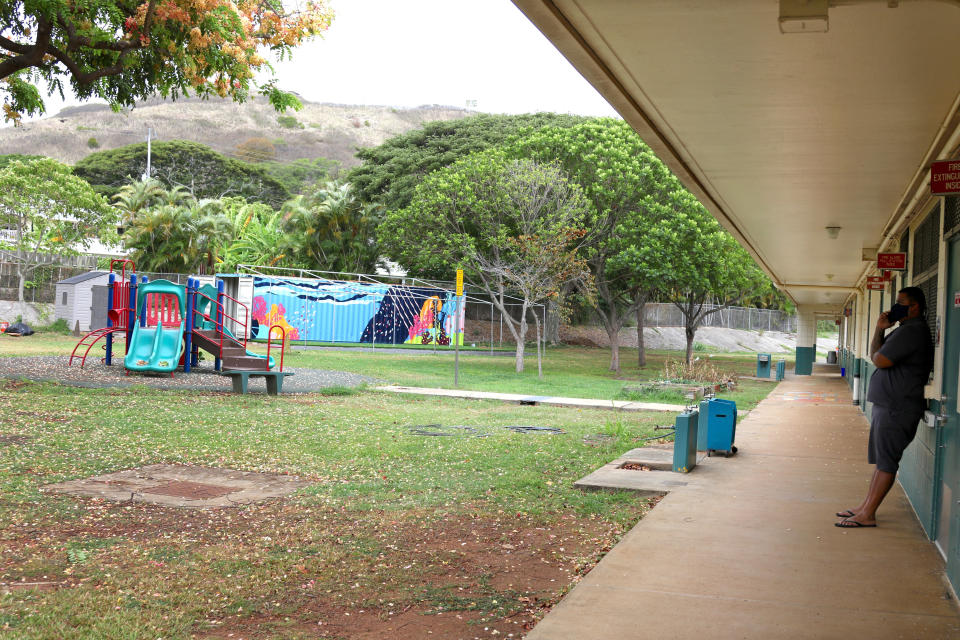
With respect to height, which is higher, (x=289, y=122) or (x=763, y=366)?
(x=289, y=122)

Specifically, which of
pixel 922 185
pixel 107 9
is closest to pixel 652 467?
pixel 922 185

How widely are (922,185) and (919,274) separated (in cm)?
98

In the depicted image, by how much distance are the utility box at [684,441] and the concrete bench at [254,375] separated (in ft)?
27.4

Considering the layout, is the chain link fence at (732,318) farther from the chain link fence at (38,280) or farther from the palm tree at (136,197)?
the chain link fence at (38,280)

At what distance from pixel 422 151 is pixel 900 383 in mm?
39241

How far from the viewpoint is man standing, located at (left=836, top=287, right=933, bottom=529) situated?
18.8ft

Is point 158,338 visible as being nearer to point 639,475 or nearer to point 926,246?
point 639,475

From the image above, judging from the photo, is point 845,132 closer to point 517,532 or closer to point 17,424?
point 517,532

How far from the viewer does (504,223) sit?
83.1ft

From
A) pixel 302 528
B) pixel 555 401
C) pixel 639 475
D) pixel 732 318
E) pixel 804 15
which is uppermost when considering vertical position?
pixel 732 318

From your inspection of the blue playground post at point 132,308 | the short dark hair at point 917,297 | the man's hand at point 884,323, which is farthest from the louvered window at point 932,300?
the blue playground post at point 132,308

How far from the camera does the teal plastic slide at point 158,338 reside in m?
15.7

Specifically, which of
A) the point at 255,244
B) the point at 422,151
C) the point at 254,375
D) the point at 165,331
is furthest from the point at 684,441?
the point at 422,151

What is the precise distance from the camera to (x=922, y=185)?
7273 mm
